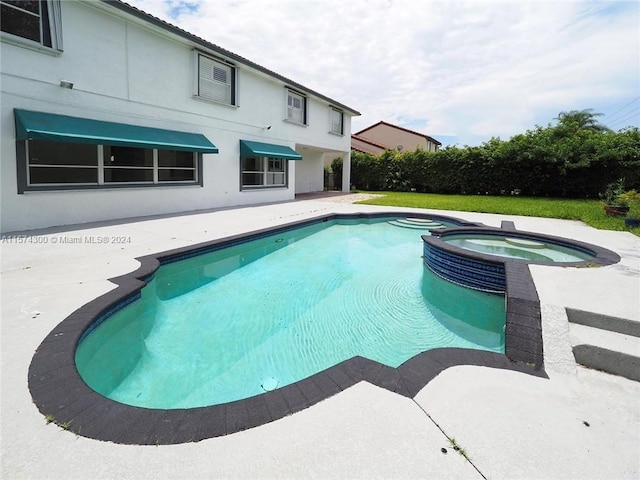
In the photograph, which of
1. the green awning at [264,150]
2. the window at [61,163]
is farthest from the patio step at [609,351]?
the green awning at [264,150]

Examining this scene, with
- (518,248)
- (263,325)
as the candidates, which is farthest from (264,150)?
(263,325)

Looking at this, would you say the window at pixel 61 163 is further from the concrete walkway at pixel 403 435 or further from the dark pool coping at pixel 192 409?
the dark pool coping at pixel 192 409

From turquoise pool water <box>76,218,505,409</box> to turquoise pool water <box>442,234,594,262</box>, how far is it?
1760mm

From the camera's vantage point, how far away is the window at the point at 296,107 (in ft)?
Answer: 76.7

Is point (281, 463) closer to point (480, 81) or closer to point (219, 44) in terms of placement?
point (219, 44)

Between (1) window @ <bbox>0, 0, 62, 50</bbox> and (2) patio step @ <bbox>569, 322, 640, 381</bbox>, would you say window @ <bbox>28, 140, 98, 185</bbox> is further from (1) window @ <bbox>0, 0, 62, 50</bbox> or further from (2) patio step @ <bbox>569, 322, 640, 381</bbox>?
(2) patio step @ <bbox>569, 322, 640, 381</bbox>

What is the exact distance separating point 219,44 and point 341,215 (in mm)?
10129

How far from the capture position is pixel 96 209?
1271 centimetres

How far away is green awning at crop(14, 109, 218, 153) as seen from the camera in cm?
1014

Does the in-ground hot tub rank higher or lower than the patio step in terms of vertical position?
higher

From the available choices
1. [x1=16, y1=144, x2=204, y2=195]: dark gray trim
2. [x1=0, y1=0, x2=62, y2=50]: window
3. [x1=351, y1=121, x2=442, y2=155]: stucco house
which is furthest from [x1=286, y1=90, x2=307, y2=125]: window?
[x1=351, y1=121, x2=442, y2=155]: stucco house

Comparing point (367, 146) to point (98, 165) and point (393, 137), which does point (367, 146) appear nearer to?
point (393, 137)

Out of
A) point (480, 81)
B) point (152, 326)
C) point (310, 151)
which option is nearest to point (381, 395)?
point (152, 326)

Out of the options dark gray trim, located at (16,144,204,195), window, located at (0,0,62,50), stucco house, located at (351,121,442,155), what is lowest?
dark gray trim, located at (16,144,204,195)
